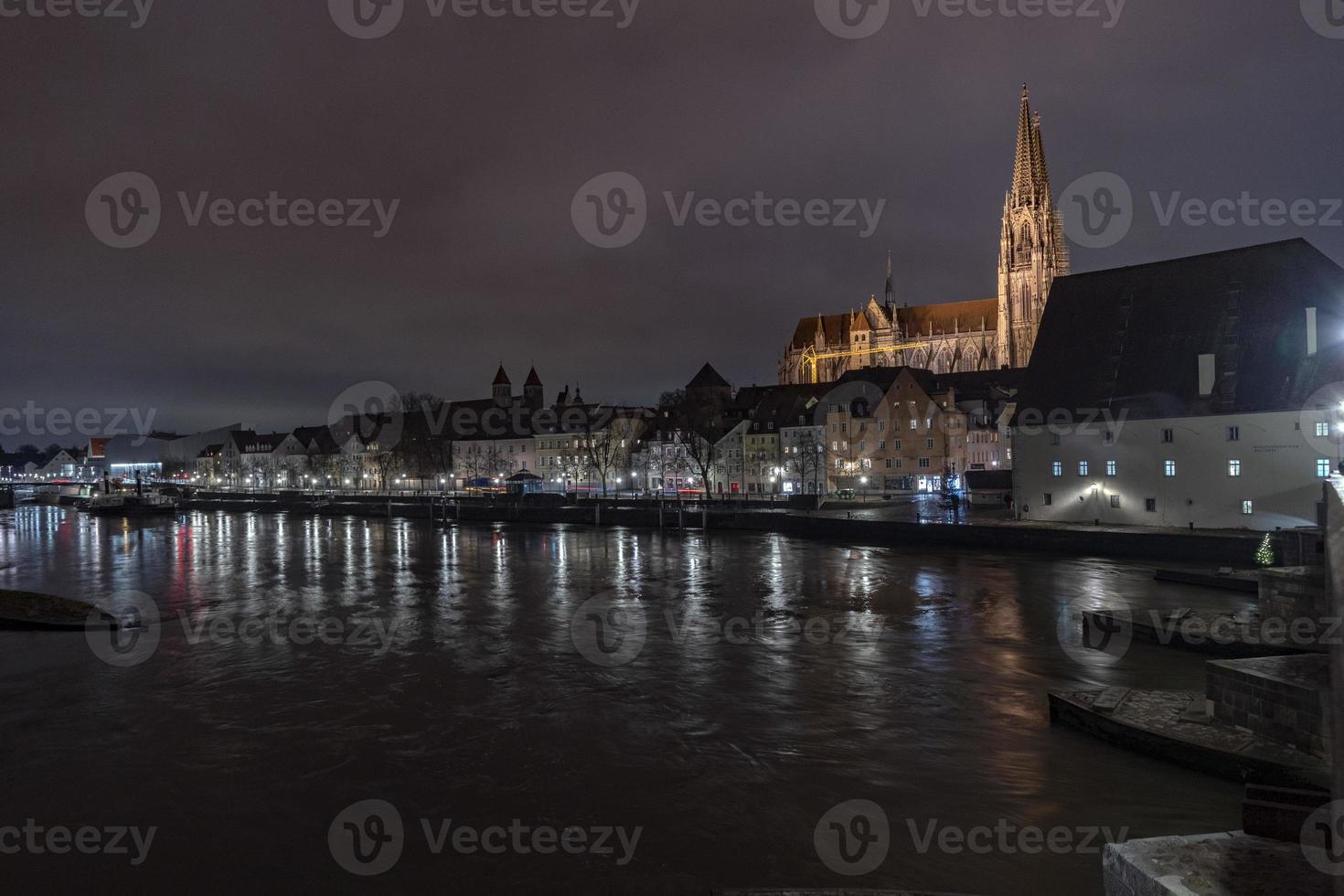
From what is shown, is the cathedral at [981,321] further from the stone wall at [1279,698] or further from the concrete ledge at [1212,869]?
the concrete ledge at [1212,869]

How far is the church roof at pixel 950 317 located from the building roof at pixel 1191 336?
97.4 metres

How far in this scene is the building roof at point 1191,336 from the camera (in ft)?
128

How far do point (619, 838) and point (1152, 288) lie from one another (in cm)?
4880

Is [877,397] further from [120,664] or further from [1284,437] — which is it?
[120,664]

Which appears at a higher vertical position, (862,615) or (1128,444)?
(1128,444)

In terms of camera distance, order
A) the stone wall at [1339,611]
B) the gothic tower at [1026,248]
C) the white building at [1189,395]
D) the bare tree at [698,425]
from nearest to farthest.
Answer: the stone wall at [1339,611], the white building at [1189,395], the bare tree at [698,425], the gothic tower at [1026,248]

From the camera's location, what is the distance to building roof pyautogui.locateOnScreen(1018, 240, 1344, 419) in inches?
1535

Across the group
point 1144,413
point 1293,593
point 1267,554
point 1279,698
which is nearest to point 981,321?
point 1144,413

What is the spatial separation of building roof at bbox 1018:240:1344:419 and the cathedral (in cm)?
7988

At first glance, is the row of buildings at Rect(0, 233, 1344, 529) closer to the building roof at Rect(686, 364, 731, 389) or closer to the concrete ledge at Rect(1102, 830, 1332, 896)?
the building roof at Rect(686, 364, 731, 389)

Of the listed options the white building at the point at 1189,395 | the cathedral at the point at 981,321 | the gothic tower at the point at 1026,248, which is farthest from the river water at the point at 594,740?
the gothic tower at the point at 1026,248

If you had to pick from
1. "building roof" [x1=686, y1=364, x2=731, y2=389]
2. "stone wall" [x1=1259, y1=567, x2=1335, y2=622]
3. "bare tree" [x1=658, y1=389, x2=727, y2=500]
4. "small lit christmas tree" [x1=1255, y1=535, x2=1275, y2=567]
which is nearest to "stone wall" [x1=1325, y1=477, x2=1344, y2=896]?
"stone wall" [x1=1259, y1=567, x2=1335, y2=622]

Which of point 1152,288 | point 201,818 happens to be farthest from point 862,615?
point 1152,288

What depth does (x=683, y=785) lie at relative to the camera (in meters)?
12.8
